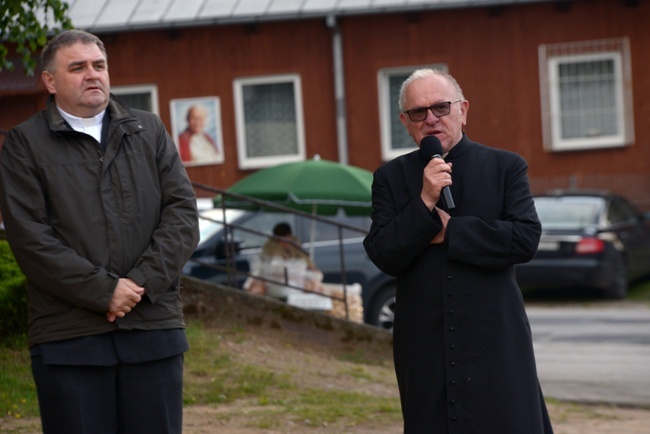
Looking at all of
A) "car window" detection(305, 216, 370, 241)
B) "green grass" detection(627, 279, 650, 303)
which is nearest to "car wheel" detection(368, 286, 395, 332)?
"car window" detection(305, 216, 370, 241)

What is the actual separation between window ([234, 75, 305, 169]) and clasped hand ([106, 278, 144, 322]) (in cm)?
2000

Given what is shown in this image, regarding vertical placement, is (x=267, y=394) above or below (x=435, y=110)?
below

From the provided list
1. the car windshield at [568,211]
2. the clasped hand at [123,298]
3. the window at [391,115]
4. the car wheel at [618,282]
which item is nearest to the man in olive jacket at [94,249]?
the clasped hand at [123,298]

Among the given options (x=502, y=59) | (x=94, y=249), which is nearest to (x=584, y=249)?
(x=502, y=59)

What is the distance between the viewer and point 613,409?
31.1ft

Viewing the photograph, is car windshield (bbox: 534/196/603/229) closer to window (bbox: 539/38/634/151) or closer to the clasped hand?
window (bbox: 539/38/634/151)

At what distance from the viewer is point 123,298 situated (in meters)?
4.52

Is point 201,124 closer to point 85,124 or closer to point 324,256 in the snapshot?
point 324,256

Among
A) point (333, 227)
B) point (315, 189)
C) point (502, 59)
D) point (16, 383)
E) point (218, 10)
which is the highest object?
point (218, 10)

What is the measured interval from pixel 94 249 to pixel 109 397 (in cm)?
56

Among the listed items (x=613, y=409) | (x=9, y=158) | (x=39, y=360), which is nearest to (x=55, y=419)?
(x=39, y=360)

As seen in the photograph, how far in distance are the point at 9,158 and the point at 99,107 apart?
39cm

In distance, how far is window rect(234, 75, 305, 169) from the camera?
24.5m

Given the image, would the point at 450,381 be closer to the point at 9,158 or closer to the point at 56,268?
the point at 56,268
